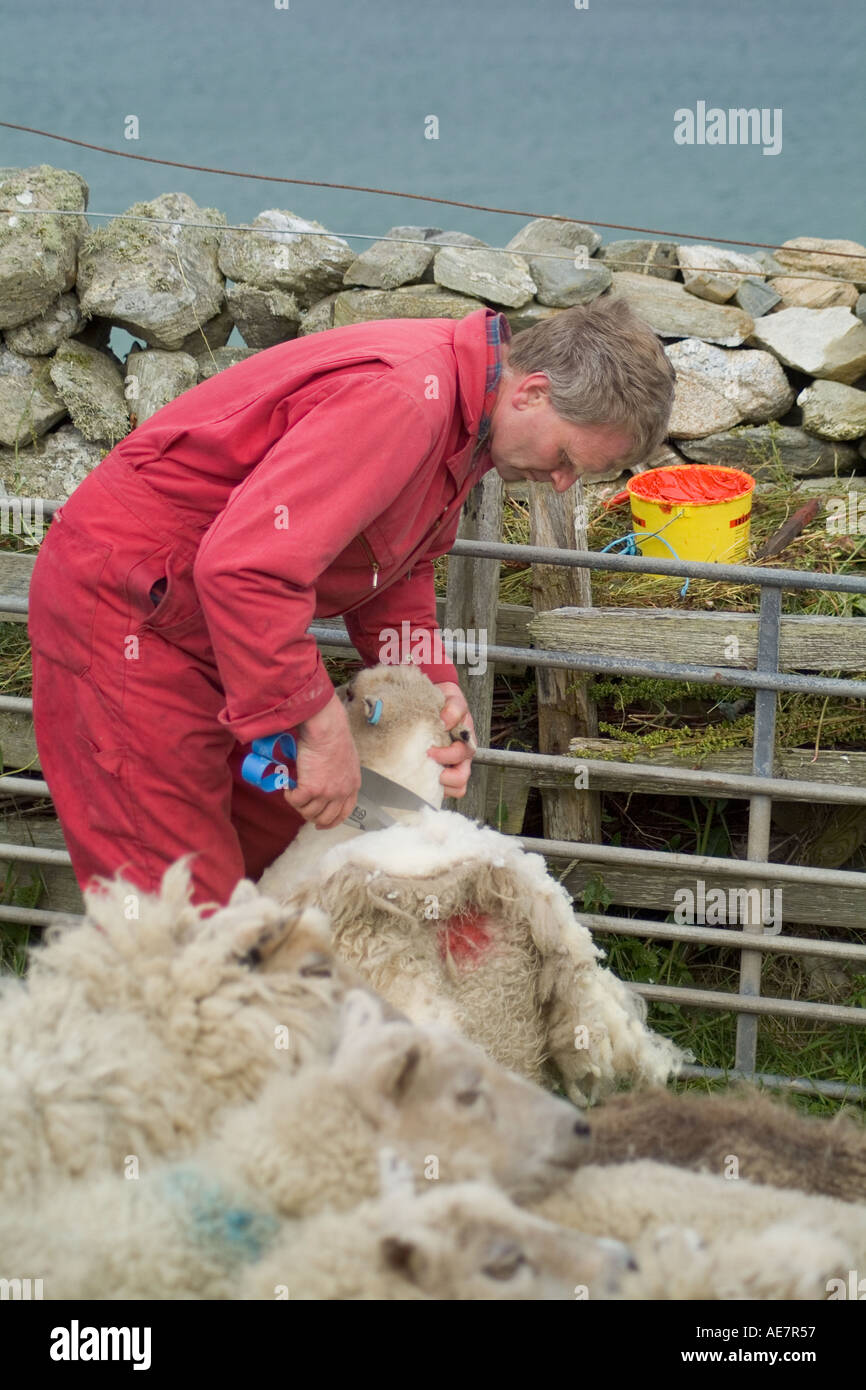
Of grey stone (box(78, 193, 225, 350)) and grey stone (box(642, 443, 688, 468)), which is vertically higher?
grey stone (box(78, 193, 225, 350))

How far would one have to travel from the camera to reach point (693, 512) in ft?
12.8

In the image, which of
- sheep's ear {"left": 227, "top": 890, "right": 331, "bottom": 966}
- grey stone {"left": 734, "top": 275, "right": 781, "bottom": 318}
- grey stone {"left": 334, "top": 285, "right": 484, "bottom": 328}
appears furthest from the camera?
grey stone {"left": 734, "top": 275, "right": 781, "bottom": 318}

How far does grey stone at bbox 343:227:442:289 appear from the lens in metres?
4.82

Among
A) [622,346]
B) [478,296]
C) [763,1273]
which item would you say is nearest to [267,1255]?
[763,1273]

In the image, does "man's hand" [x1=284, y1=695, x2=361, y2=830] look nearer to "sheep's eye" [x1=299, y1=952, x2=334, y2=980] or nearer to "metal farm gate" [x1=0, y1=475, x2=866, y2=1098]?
"sheep's eye" [x1=299, y1=952, x2=334, y2=980]

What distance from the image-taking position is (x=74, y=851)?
2287mm

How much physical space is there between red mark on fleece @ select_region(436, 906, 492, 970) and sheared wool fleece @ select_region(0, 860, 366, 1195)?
0.76m

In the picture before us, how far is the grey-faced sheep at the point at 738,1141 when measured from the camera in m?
1.31

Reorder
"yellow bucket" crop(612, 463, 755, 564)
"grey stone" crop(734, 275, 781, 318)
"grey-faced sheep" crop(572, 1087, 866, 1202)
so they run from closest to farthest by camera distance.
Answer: "grey-faced sheep" crop(572, 1087, 866, 1202) < "yellow bucket" crop(612, 463, 755, 564) < "grey stone" crop(734, 275, 781, 318)

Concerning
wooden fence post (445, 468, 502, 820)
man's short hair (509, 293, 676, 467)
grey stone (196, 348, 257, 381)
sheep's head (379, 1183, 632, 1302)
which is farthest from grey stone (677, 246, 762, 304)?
sheep's head (379, 1183, 632, 1302)

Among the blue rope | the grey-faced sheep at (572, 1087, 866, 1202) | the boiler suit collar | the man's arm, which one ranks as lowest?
the grey-faced sheep at (572, 1087, 866, 1202)

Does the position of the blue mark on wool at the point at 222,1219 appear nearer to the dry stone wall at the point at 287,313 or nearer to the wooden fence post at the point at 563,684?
the wooden fence post at the point at 563,684

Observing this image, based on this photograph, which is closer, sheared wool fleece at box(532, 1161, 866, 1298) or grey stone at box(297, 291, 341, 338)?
sheared wool fleece at box(532, 1161, 866, 1298)

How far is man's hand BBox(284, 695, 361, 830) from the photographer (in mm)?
1959
